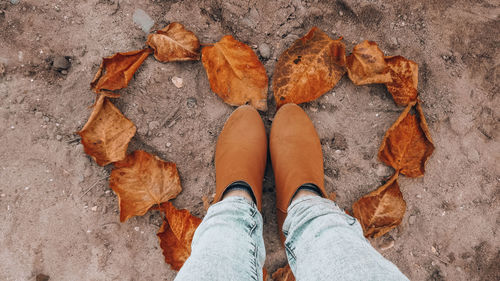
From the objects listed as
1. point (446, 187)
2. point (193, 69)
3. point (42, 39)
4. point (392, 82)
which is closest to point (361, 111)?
point (392, 82)

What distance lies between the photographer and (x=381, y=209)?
3.71 feet

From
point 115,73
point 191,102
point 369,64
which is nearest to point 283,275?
point 191,102

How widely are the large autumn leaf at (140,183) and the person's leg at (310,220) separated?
42cm

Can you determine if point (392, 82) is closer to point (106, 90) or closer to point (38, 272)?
point (106, 90)

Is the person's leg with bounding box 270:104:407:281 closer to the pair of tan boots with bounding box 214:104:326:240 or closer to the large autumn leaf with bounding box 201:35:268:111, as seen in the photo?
the pair of tan boots with bounding box 214:104:326:240

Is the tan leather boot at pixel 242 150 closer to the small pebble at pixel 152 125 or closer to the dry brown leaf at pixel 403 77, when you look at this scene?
the small pebble at pixel 152 125

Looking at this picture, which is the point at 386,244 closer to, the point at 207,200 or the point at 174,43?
the point at 207,200

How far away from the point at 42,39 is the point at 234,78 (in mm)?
729

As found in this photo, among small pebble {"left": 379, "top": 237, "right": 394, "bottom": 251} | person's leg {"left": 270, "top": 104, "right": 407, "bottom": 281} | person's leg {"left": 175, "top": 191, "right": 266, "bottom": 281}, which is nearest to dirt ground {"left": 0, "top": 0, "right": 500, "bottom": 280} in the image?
small pebble {"left": 379, "top": 237, "right": 394, "bottom": 251}

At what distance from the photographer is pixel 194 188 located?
1.17 m

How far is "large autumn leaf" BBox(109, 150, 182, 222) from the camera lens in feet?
3.56

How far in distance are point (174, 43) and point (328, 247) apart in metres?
0.85

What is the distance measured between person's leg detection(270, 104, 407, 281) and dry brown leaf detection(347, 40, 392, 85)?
0.25 meters

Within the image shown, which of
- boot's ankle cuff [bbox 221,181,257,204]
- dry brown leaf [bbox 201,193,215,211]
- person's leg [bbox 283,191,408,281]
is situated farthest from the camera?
dry brown leaf [bbox 201,193,215,211]
